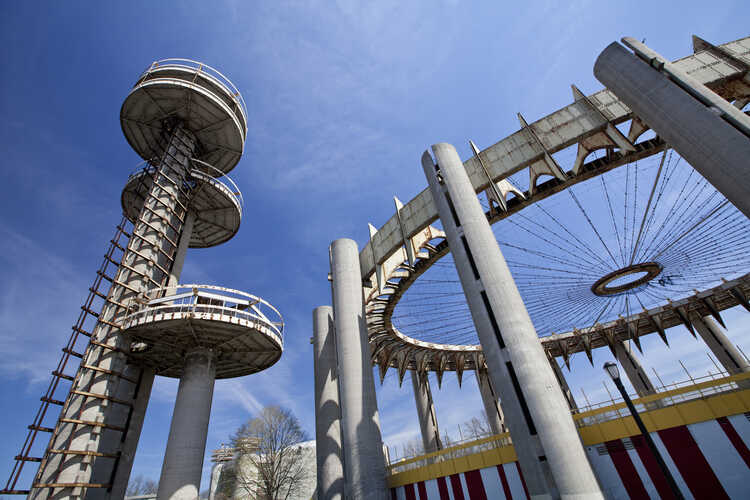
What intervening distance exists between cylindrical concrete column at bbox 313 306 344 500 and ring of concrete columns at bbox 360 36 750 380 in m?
5.41

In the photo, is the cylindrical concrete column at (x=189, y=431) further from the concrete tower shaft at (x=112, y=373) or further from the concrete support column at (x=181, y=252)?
the concrete support column at (x=181, y=252)

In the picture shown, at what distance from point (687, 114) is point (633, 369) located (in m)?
42.6

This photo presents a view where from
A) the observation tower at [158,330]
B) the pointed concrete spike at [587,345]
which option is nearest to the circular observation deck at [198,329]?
the observation tower at [158,330]

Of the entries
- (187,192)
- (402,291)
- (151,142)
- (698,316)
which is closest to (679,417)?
(402,291)

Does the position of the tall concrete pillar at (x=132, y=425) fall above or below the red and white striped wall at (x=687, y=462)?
above

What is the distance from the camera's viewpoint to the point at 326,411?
3388cm

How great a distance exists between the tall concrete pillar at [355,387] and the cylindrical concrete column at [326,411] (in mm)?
6948

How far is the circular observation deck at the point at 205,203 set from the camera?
129 feet

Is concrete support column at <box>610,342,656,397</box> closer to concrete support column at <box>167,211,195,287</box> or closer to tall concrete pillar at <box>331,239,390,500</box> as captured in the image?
tall concrete pillar at <box>331,239,390,500</box>

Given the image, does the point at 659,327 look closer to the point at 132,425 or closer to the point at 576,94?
the point at 576,94

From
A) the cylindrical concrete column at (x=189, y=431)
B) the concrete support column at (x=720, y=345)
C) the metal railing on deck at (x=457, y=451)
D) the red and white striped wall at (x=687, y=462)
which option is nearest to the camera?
the red and white striped wall at (x=687, y=462)

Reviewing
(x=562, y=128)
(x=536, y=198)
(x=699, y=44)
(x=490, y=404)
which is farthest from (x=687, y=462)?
(x=490, y=404)

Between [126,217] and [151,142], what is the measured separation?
10021mm

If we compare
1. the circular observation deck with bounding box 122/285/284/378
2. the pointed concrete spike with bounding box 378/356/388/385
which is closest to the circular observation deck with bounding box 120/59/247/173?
the circular observation deck with bounding box 122/285/284/378
